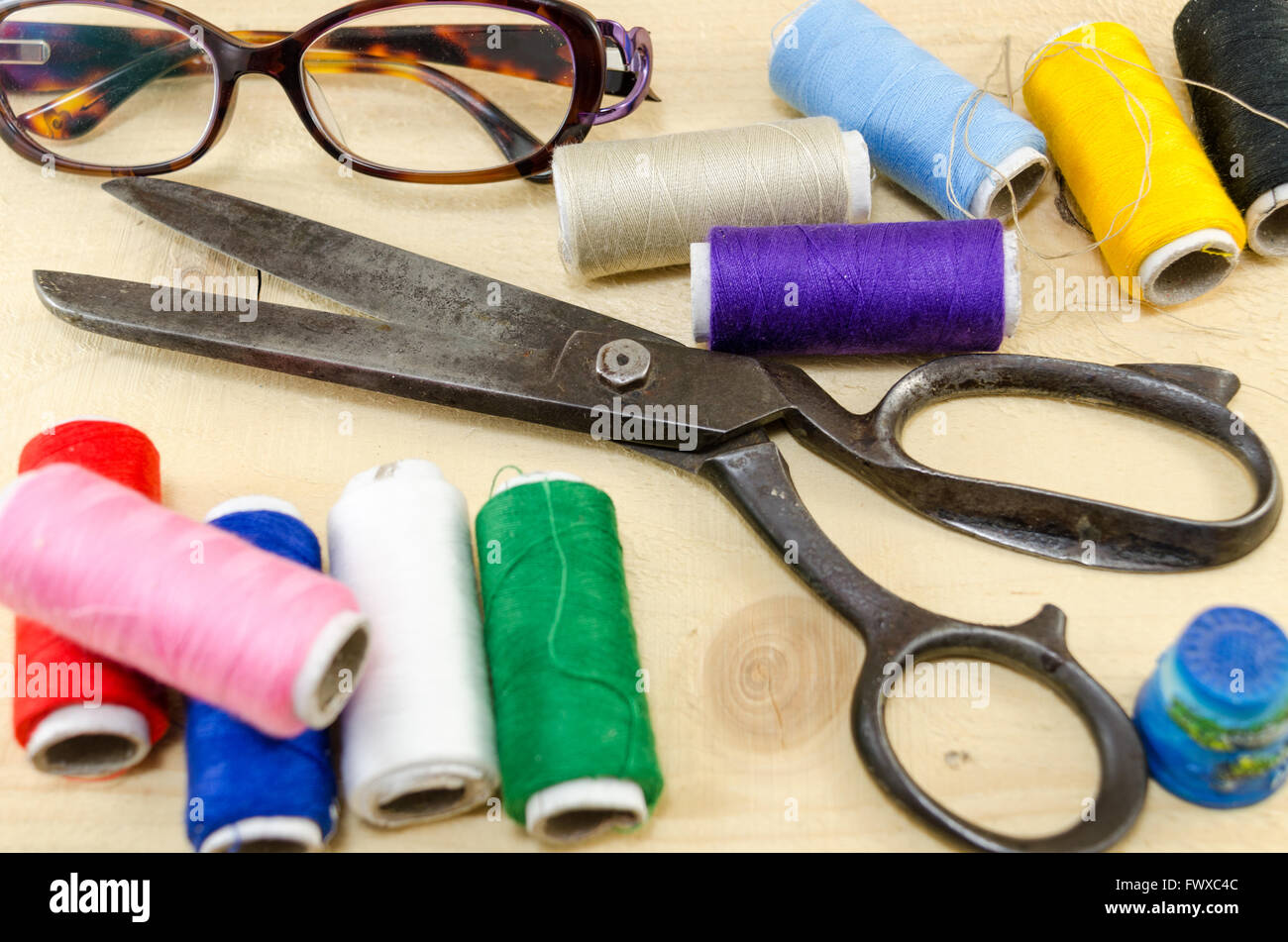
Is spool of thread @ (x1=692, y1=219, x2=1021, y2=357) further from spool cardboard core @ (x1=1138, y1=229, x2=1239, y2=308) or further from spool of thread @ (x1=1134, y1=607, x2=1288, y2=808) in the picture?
spool of thread @ (x1=1134, y1=607, x2=1288, y2=808)

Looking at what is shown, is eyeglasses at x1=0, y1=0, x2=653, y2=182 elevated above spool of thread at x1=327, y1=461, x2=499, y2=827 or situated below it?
above

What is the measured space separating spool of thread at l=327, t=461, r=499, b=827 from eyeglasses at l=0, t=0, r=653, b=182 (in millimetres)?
512

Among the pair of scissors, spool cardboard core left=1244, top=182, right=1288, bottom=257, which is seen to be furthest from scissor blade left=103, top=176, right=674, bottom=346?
spool cardboard core left=1244, top=182, right=1288, bottom=257

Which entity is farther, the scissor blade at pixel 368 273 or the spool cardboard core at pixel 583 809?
the scissor blade at pixel 368 273

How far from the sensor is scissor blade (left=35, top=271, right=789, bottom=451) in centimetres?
111

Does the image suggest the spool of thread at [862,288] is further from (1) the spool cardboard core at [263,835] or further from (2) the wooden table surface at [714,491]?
(1) the spool cardboard core at [263,835]

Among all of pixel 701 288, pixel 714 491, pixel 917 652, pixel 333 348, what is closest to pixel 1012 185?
pixel 701 288

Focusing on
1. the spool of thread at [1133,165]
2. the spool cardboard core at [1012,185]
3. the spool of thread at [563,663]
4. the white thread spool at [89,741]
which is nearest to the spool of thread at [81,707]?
the white thread spool at [89,741]

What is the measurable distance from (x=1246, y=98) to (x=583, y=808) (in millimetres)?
1047

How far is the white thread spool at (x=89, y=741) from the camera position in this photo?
0.91 meters

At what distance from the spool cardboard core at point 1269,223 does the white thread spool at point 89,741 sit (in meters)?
1.17

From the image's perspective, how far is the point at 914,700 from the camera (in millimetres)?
1002
